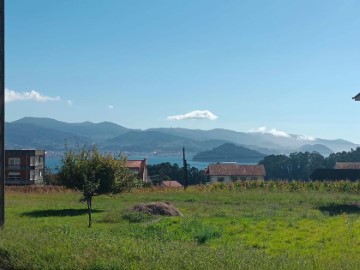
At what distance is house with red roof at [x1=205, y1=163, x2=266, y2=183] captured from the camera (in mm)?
99875

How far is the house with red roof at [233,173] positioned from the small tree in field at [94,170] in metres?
73.4

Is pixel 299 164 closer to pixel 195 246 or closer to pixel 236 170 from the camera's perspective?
pixel 236 170

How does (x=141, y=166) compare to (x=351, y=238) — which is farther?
(x=141, y=166)

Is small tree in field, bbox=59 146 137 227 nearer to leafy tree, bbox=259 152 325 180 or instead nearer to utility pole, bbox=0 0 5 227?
utility pole, bbox=0 0 5 227

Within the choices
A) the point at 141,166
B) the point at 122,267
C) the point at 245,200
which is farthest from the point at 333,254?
the point at 141,166

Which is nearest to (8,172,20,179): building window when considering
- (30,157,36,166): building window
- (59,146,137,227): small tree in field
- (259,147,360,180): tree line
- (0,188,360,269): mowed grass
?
(30,157,36,166): building window

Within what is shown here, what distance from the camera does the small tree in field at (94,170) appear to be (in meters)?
24.8

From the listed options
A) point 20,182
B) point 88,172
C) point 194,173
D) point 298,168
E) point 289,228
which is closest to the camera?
point 289,228

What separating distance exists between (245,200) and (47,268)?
25575mm

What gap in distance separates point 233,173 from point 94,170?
3062 inches

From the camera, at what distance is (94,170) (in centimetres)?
2522

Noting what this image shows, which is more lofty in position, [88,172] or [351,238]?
[88,172]

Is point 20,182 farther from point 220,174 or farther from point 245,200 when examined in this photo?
point 245,200

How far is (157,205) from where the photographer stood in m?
21.3
